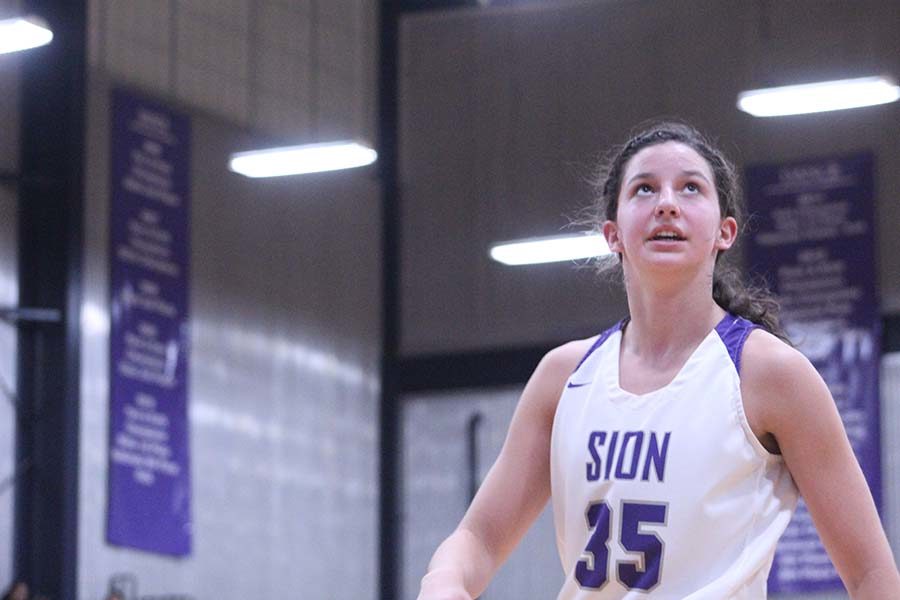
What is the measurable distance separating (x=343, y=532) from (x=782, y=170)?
6647mm

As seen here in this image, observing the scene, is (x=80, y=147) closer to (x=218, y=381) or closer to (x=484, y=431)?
(x=218, y=381)

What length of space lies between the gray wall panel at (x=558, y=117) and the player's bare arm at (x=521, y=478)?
16.7m

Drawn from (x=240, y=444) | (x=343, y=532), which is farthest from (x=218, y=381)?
(x=343, y=532)

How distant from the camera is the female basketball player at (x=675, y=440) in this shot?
310cm

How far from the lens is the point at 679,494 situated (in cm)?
311

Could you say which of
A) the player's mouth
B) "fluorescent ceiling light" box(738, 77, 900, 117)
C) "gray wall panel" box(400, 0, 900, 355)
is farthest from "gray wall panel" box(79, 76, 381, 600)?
the player's mouth

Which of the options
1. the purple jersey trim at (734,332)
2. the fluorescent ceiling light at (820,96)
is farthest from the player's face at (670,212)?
the fluorescent ceiling light at (820,96)

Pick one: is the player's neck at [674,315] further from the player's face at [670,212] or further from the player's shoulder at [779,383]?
the player's shoulder at [779,383]

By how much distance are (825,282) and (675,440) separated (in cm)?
1719

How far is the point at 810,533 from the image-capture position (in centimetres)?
1912

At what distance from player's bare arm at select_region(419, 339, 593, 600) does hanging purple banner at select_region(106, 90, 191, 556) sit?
13964 mm

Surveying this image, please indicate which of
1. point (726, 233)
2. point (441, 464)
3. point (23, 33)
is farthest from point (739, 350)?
point (441, 464)

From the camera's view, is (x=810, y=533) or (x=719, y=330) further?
(x=810, y=533)

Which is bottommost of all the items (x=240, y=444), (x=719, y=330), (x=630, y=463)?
(x=630, y=463)
